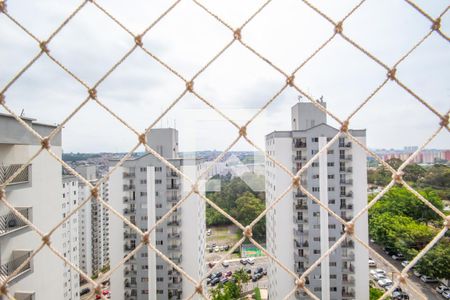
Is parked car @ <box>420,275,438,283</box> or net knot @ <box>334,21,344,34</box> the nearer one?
net knot @ <box>334,21,344,34</box>

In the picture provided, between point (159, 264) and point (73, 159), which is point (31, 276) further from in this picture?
point (159, 264)

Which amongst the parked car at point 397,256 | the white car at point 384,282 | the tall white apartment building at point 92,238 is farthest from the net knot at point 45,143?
the parked car at point 397,256

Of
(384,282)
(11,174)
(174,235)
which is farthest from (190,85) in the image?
(384,282)

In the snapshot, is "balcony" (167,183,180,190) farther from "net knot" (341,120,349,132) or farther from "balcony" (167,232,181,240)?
"net knot" (341,120,349,132)

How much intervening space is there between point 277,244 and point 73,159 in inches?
162

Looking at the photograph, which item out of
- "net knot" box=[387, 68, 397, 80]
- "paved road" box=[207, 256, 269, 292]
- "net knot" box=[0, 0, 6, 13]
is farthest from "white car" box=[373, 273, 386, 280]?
"net knot" box=[0, 0, 6, 13]

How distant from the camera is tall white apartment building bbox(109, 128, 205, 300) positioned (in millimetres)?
4383

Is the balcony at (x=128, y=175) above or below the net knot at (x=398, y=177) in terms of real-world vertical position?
below

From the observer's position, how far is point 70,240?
14.5 feet

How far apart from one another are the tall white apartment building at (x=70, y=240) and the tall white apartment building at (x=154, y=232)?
27.3 inches

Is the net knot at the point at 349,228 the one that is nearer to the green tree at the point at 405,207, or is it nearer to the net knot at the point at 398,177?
the net knot at the point at 398,177

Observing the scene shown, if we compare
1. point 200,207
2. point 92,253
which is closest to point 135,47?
point 200,207

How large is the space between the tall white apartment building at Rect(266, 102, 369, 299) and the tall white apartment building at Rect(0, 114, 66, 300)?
3.15m

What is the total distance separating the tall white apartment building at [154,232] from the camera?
14.4 ft
